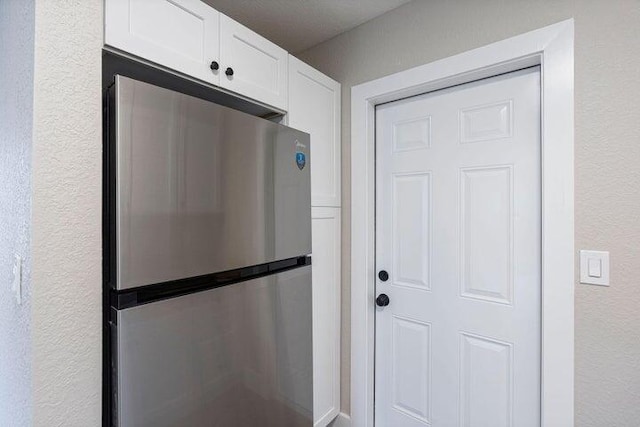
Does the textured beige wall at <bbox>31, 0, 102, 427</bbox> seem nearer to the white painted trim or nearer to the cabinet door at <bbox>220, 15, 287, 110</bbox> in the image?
the cabinet door at <bbox>220, 15, 287, 110</bbox>

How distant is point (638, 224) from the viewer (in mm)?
1070

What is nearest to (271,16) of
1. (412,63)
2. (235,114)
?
(412,63)

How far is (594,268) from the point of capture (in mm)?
1136

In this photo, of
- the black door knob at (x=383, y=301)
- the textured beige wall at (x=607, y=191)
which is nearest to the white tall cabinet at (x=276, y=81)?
the black door knob at (x=383, y=301)

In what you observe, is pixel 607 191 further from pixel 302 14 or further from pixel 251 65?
pixel 302 14

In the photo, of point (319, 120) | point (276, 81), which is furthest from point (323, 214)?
point (276, 81)

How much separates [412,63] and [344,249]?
1021 mm

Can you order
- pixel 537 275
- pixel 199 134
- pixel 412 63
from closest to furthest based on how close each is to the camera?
1. pixel 199 134
2. pixel 537 275
3. pixel 412 63

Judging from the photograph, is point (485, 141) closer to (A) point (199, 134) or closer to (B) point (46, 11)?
(A) point (199, 134)

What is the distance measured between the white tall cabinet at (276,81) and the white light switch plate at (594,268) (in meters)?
1.06

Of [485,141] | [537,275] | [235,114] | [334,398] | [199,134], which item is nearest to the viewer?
[199,134]

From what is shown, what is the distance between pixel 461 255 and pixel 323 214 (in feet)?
2.26

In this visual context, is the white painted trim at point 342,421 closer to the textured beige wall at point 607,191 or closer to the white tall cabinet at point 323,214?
the white tall cabinet at point 323,214

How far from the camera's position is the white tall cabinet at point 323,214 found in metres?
1.59
